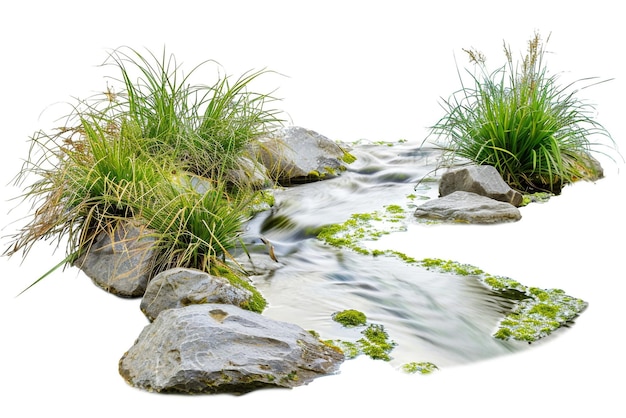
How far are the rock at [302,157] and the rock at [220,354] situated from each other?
3.35 m

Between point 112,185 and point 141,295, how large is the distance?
0.88 m

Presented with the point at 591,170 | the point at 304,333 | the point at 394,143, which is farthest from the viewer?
the point at 394,143

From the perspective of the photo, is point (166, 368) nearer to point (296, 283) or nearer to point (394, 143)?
point (296, 283)

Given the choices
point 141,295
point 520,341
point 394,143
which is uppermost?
point 394,143

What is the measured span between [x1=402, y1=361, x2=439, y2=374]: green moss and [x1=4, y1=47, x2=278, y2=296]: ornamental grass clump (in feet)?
5.11

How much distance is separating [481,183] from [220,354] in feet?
11.6

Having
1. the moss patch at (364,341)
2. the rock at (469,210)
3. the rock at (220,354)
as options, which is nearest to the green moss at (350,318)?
the moss patch at (364,341)

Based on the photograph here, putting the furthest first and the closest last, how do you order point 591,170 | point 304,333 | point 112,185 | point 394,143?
1. point 394,143
2. point 591,170
3. point 112,185
4. point 304,333

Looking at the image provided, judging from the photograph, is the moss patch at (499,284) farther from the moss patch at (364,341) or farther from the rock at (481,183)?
the moss patch at (364,341)

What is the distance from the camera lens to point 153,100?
648 cm

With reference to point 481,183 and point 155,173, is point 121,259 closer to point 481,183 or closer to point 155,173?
point 155,173

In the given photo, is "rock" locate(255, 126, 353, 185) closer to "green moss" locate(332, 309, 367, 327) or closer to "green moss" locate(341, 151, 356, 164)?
"green moss" locate(341, 151, 356, 164)

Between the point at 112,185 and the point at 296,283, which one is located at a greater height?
the point at 112,185

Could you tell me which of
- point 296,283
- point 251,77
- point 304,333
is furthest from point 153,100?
point 304,333
